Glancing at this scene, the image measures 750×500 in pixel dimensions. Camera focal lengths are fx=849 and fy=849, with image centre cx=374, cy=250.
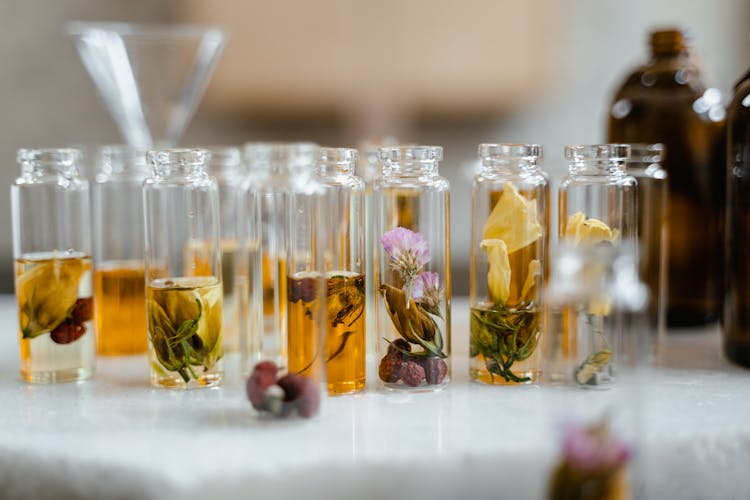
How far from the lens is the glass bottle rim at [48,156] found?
35.5 inches

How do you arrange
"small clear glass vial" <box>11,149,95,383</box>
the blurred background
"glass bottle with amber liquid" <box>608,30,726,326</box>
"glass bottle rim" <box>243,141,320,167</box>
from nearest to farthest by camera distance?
"glass bottle rim" <box>243,141,320,167</box> → "small clear glass vial" <box>11,149,95,383</box> → "glass bottle with amber liquid" <box>608,30,726,326</box> → the blurred background

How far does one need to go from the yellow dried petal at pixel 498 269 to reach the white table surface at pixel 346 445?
0.31 ft

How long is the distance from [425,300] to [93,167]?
675 mm

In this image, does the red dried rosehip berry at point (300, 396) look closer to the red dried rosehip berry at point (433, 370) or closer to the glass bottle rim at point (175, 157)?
the red dried rosehip berry at point (433, 370)

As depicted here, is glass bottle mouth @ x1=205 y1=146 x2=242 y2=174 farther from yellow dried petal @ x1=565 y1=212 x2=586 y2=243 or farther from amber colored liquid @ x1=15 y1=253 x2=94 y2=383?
yellow dried petal @ x1=565 y1=212 x2=586 y2=243

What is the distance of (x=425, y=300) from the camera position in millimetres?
840

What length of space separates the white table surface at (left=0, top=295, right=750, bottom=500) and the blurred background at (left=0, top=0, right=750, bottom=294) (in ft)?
4.98

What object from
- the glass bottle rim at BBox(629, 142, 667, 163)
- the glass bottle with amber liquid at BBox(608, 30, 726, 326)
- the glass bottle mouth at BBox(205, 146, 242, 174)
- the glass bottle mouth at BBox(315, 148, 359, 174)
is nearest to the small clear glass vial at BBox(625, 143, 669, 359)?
the glass bottle rim at BBox(629, 142, 667, 163)

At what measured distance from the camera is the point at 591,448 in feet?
1.87

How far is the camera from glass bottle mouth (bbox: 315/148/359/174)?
83 centimetres

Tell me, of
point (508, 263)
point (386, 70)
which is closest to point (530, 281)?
point (508, 263)

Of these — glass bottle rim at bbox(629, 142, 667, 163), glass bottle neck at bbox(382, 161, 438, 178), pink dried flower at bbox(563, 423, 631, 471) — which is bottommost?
pink dried flower at bbox(563, 423, 631, 471)

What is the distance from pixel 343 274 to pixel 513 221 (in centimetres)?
18

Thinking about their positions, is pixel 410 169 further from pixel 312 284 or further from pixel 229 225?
pixel 229 225
